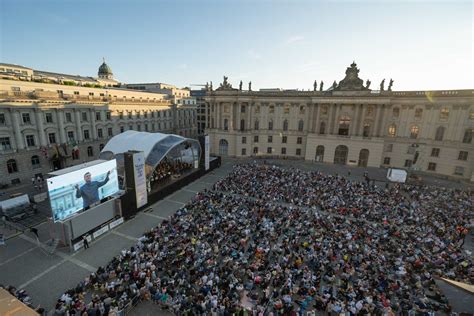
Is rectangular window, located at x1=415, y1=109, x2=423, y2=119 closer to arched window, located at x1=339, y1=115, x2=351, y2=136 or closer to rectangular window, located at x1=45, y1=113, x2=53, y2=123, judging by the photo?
arched window, located at x1=339, y1=115, x2=351, y2=136

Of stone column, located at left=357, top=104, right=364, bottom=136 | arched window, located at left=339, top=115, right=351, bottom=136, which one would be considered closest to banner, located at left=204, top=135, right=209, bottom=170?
arched window, located at left=339, top=115, right=351, bottom=136

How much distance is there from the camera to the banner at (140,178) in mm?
23266

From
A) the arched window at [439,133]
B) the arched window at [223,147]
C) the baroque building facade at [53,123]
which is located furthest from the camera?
the arched window at [223,147]

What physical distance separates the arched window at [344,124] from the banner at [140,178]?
39.4 m

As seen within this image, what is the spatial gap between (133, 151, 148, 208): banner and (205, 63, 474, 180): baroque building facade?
1149 inches

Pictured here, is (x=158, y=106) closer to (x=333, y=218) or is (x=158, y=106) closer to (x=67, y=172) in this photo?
(x=67, y=172)

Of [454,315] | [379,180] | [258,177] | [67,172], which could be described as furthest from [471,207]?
[67,172]

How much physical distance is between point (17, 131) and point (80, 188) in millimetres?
21168

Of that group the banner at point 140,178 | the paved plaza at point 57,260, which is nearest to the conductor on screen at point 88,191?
the paved plaza at point 57,260

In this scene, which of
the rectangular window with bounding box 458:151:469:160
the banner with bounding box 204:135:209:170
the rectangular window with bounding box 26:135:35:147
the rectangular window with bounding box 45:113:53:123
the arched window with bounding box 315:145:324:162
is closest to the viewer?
the rectangular window with bounding box 26:135:35:147

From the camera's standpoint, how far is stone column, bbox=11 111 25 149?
2952 cm

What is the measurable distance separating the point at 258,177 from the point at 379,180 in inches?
834

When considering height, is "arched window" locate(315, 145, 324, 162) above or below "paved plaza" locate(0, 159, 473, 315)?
above

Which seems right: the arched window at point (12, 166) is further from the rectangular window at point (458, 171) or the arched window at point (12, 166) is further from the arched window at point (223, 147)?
the rectangular window at point (458, 171)
